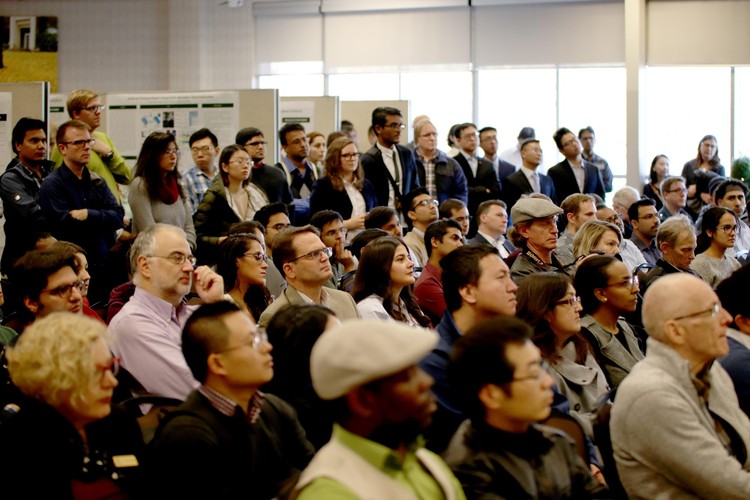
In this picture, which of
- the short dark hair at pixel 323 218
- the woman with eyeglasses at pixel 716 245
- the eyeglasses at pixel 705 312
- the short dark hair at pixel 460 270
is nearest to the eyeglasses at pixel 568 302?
the short dark hair at pixel 460 270

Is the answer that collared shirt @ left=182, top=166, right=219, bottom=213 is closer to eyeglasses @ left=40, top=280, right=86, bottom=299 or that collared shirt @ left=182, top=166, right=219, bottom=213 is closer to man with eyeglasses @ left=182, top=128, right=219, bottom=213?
man with eyeglasses @ left=182, top=128, right=219, bottom=213

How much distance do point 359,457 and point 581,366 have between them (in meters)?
1.81

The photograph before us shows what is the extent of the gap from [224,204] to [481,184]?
3369 millimetres

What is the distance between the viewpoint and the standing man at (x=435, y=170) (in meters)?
7.96

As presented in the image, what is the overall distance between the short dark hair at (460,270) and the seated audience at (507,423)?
1.04 m

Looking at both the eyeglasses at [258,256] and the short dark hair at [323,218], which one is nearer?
the eyeglasses at [258,256]

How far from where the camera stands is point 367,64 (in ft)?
47.1

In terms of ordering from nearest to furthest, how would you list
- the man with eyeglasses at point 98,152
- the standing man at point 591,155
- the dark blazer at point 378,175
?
the man with eyeglasses at point 98,152 → the dark blazer at point 378,175 → the standing man at point 591,155

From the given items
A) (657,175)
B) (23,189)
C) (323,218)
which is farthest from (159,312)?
(657,175)

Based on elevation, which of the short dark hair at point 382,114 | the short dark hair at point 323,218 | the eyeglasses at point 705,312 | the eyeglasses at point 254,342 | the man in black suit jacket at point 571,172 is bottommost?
the eyeglasses at point 254,342

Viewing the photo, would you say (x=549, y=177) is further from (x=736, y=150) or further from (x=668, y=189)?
(x=736, y=150)

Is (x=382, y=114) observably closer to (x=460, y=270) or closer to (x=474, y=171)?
Result: (x=474, y=171)

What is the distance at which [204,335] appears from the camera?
105 inches

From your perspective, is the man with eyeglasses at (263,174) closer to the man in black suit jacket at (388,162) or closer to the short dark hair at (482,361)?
the man in black suit jacket at (388,162)
